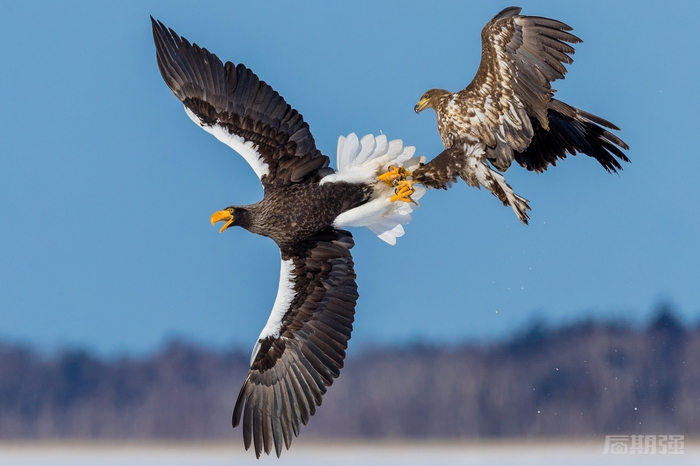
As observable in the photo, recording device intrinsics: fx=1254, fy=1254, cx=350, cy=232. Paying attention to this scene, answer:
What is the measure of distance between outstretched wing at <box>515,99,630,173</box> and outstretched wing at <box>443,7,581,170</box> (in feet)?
3.10

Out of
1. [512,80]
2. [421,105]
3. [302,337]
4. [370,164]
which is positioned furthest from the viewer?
[302,337]

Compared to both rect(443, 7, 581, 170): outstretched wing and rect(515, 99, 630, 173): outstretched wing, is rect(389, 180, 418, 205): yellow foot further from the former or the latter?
rect(515, 99, 630, 173): outstretched wing

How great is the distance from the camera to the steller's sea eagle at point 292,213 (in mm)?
9555

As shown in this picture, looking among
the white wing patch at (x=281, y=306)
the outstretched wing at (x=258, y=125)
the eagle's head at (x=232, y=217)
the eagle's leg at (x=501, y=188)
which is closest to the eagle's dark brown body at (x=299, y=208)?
the eagle's head at (x=232, y=217)

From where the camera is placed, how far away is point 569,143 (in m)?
9.95

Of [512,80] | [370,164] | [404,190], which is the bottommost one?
[404,190]

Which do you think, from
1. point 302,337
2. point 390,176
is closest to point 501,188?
point 390,176

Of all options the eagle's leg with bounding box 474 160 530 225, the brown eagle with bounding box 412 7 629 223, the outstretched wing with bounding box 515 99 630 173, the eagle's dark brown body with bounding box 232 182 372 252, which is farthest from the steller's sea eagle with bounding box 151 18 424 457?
the outstretched wing with bounding box 515 99 630 173

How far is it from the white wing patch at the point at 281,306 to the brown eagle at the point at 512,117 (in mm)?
1391

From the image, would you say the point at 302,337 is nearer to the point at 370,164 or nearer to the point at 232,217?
the point at 232,217

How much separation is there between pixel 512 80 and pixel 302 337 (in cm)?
274

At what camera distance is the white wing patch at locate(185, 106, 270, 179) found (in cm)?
A: 967

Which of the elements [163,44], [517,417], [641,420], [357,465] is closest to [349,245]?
[163,44]

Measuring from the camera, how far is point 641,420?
23.4 meters
